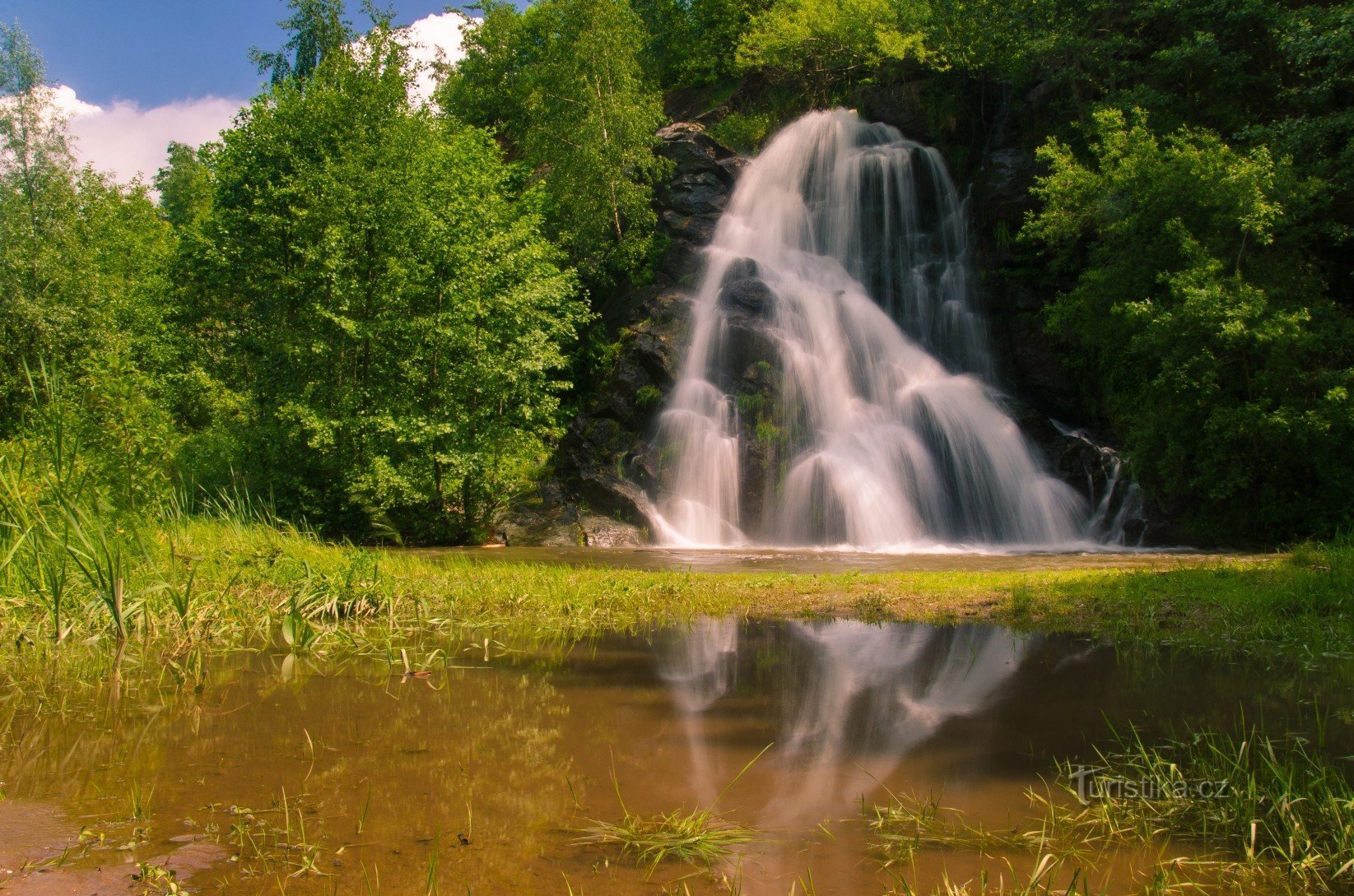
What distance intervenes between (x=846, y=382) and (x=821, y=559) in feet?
26.7

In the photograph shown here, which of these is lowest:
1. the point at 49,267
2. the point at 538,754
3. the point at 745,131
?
the point at 538,754

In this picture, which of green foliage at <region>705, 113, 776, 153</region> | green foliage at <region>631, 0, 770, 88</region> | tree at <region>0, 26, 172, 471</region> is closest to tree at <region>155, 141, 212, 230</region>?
tree at <region>0, 26, 172, 471</region>

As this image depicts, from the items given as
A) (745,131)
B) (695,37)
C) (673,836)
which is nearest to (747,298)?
(745,131)

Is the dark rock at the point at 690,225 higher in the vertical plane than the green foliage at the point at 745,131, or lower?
lower

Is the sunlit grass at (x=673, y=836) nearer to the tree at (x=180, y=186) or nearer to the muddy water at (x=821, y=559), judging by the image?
the muddy water at (x=821, y=559)

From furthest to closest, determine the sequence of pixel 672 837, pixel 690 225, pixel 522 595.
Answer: pixel 690 225
pixel 522 595
pixel 672 837

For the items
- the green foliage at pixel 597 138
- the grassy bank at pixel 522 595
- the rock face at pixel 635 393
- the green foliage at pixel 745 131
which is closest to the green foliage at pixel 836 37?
the green foliage at pixel 745 131

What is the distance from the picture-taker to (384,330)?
2014cm

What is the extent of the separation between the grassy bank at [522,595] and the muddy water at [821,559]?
221 cm

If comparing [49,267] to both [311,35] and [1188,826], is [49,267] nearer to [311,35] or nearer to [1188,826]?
[311,35]

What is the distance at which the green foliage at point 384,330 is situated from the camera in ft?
66.0

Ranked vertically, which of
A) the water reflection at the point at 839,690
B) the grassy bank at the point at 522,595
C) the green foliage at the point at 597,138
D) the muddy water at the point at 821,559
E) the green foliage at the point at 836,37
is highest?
the green foliage at the point at 836,37

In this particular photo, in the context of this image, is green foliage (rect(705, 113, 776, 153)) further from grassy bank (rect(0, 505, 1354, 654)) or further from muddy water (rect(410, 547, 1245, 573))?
grassy bank (rect(0, 505, 1354, 654))

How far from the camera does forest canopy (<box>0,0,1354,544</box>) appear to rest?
17172mm
